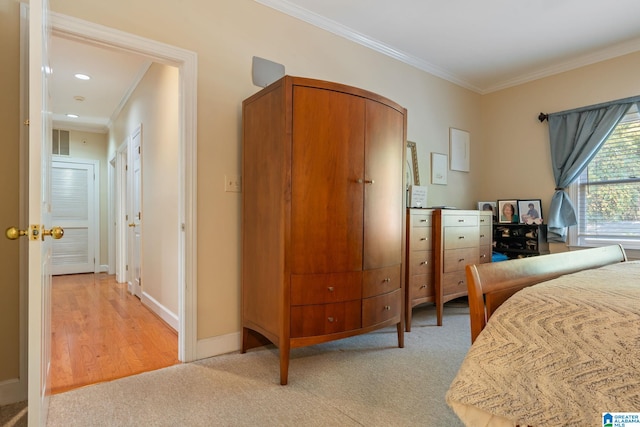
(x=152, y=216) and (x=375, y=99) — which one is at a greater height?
(x=375, y=99)

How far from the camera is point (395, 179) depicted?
2.45m

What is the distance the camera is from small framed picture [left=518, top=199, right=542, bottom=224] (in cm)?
383

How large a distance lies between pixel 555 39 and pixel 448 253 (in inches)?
88.0

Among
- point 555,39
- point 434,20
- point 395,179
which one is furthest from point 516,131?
point 395,179

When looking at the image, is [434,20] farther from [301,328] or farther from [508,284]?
[301,328]

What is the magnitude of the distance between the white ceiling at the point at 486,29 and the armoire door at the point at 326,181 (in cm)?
114

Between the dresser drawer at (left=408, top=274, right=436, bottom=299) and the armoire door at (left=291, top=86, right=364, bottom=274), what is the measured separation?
35.5 inches

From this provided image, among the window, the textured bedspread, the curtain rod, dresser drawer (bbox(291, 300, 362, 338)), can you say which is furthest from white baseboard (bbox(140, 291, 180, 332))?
the curtain rod

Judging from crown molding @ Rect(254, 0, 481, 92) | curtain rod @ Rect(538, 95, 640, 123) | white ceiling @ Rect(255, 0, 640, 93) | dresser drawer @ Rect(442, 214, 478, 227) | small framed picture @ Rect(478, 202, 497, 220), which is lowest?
dresser drawer @ Rect(442, 214, 478, 227)

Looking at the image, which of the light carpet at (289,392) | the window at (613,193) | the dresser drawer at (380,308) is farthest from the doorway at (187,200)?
the window at (613,193)

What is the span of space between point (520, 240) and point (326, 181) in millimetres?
2910

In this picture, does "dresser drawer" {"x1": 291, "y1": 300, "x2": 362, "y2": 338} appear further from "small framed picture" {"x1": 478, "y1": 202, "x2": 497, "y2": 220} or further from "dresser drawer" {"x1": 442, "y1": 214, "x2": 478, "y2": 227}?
"small framed picture" {"x1": 478, "y1": 202, "x2": 497, "y2": 220}

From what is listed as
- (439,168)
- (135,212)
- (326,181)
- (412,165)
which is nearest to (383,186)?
(326,181)

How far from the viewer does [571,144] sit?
3645mm
